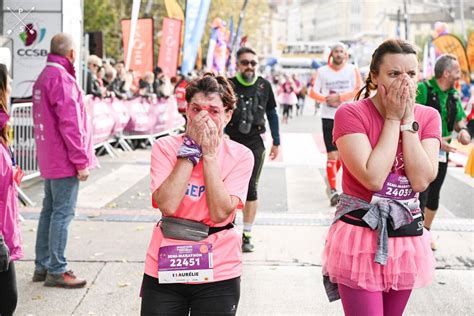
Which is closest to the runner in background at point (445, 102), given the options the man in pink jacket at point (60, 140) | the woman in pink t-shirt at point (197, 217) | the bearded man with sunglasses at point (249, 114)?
the bearded man with sunglasses at point (249, 114)

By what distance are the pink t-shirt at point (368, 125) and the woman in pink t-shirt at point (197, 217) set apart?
47 centimetres

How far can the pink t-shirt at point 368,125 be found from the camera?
313 centimetres

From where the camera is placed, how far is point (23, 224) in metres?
7.74

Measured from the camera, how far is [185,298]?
3.12 m

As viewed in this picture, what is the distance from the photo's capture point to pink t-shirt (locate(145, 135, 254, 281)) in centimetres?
308

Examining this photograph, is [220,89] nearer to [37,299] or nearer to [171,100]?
[37,299]

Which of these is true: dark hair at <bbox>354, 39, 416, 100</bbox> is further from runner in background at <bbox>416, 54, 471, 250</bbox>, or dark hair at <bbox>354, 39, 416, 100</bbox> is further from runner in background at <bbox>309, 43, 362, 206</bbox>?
→ runner in background at <bbox>309, 43, 362, 206</bbox>

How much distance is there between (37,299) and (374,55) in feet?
10.4

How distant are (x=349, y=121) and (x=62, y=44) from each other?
286 centimetres

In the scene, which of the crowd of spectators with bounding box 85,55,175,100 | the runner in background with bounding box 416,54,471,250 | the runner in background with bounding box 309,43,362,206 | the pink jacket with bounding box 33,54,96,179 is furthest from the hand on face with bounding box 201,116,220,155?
the crowd of spectators with bounding box 85,55,175,100

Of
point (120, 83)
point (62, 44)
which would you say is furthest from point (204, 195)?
point (120, 83)

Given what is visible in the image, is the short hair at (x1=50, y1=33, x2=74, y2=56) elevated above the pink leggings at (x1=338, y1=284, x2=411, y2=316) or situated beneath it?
elevated above

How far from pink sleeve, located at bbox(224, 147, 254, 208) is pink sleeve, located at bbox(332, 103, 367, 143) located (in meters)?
0.39

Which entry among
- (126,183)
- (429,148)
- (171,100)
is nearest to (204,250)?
(429,148)
